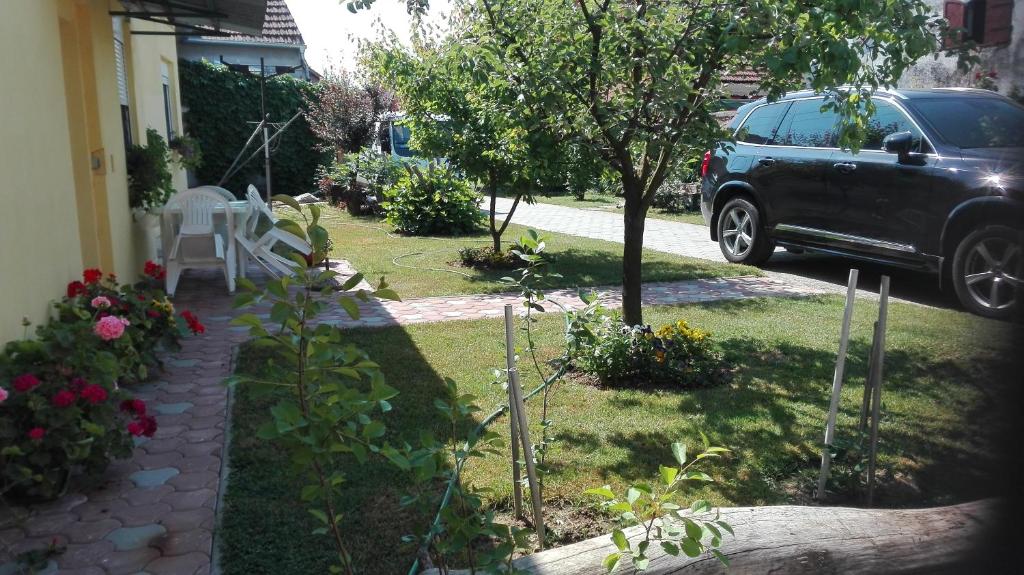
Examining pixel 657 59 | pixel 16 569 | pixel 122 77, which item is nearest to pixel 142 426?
pixel 16 569

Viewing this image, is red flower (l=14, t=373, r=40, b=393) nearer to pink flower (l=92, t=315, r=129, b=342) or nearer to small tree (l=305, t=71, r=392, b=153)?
pink flower (l=92, t=315, r=129, b=342)

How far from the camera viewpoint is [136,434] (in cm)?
380

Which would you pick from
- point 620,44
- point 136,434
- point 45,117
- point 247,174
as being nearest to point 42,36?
point 45,117

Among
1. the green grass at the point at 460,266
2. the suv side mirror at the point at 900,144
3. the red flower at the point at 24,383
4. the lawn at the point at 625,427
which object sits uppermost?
the suv side mirror at the point at 900,144

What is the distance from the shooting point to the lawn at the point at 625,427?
3350 mm

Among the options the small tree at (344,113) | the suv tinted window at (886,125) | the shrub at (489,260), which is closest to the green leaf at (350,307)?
the suv tinted window at (886,125)

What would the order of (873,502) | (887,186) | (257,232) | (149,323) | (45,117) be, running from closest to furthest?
(873,502) < (45,117) < (149,323) < (887,186) < (257,232)

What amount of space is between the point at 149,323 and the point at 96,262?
5.05 ft

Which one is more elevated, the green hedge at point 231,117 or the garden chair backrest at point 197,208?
the green hedge at point 231,117

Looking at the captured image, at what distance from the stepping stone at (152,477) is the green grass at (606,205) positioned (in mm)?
11927

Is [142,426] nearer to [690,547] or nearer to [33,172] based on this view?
[33,172]

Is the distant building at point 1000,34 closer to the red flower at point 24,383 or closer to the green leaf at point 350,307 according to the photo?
the green leaf at point 350,307

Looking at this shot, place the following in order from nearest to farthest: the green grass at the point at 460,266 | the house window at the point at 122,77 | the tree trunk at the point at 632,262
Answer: the tree trunk at the point at 632,262, the house window at the point at 122,77, the green grass at the point at 460,266

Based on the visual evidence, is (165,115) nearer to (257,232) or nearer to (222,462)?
(257,232)
